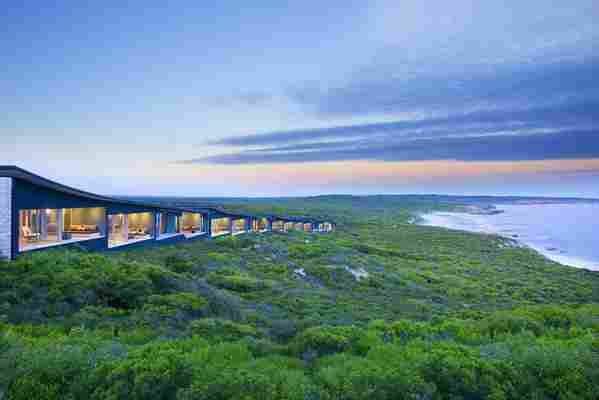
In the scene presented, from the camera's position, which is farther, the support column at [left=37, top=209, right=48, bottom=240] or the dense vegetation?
the support column at [left=37, top=209, right=48, bottom=240]

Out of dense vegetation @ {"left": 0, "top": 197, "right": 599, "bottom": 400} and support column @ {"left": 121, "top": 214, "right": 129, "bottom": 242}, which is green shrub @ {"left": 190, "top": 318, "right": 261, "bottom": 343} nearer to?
dense vegetation @ {"left": 0, "top": 197, "right": 599, "bottom": 400}

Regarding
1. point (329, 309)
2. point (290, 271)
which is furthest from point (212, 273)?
point (329, 309)

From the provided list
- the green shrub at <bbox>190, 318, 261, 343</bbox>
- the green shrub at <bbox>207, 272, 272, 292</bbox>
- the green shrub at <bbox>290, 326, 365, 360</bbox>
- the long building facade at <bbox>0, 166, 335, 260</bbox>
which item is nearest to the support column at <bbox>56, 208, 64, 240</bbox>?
the long building facade at <bbox>0, 166, 335, 260</bbox>

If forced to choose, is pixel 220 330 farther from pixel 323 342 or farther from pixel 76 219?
pixel 76 219

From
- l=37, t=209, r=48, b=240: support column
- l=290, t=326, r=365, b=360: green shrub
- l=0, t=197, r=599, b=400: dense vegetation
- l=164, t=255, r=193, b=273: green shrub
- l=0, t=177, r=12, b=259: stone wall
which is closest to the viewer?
l=0, t=197, r=599, b=400: dense vegetation

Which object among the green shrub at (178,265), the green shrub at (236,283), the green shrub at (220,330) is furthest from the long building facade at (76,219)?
the green shrub at (220,330)

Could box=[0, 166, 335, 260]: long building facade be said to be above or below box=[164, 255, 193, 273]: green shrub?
above

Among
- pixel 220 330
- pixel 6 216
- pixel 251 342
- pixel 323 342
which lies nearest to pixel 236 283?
pixel 220 330

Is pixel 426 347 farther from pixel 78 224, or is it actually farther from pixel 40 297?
pixel 78 224

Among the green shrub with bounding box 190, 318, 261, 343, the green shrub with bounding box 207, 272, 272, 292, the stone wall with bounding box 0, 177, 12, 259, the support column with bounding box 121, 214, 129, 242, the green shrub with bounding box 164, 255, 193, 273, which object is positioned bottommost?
the green shrub with bounding box 207, 272, 272, 292
